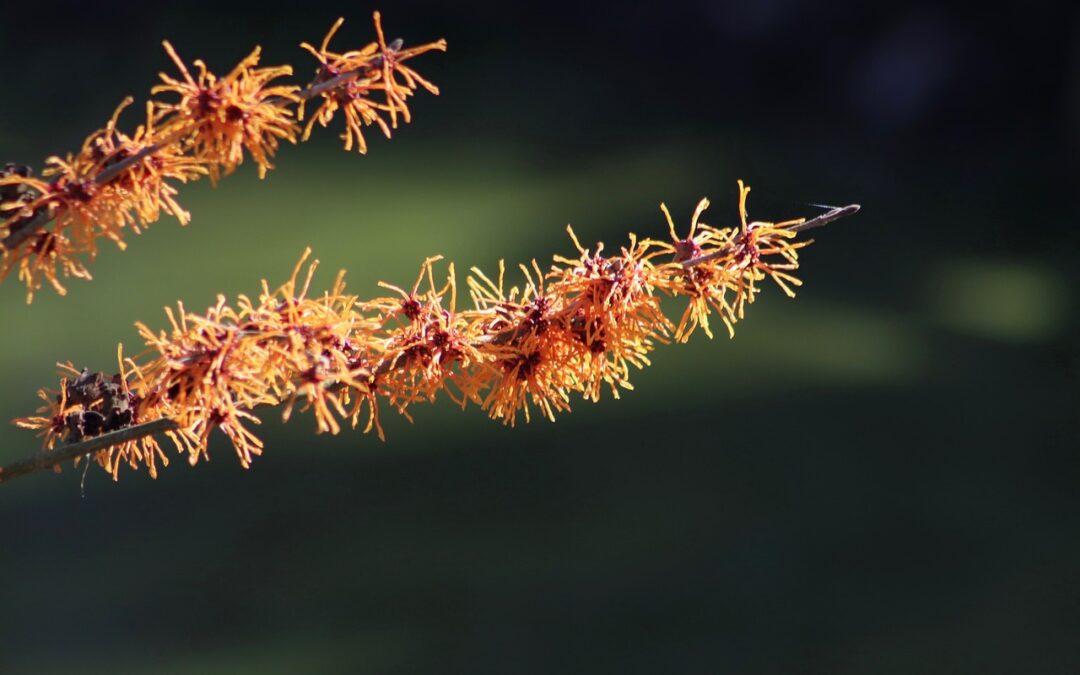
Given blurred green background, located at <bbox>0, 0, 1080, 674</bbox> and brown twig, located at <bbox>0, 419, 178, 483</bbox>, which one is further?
blurred green background, located at <bbox>0, 0, 1080, 674</bbox>

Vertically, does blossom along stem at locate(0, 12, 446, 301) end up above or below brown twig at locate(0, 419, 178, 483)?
above

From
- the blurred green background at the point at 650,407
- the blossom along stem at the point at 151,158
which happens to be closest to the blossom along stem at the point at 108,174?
the blossom along stem at the point at 151,158

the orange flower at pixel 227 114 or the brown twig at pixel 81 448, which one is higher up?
the orange flower at pixel 227 114

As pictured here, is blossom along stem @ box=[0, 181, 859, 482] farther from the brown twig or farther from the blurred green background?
the blurred green background

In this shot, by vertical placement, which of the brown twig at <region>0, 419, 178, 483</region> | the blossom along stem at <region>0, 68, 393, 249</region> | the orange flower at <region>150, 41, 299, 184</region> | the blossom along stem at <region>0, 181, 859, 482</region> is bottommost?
the brown twig at <region>0, 419, 178, 483</region>

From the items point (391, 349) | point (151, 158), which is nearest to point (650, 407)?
point (391, 349)

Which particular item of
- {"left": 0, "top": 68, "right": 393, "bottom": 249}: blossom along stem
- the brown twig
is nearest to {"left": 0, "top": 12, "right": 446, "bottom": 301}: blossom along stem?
{"left": 0, "top": 68, "right": 393, "bottom": 249}: blossom along stem

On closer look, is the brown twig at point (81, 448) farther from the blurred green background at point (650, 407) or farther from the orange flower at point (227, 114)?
the blurred green background at point (650, 407)
